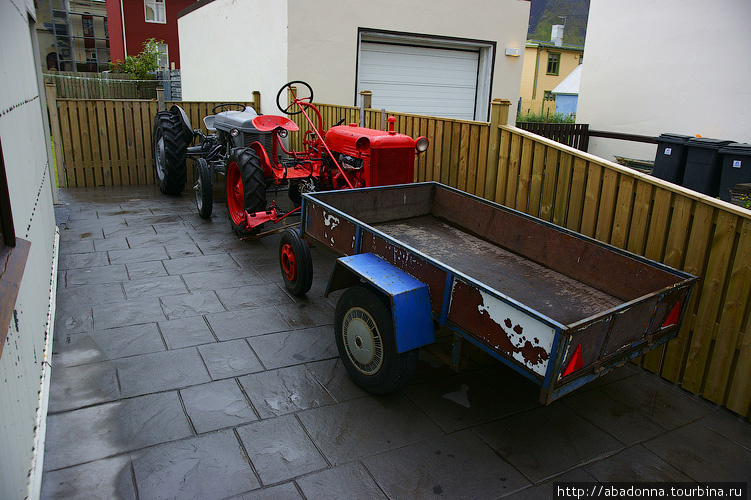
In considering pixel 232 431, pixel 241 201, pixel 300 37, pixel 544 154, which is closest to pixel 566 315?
pixel 544 154

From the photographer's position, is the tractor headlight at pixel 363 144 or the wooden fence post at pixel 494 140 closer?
the wooden fence post at pixel 494 140

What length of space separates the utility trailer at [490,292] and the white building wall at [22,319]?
176 centimetres

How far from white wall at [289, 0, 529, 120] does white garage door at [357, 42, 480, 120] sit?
1.24 feet

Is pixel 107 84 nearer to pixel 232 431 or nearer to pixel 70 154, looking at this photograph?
pixel 70 154

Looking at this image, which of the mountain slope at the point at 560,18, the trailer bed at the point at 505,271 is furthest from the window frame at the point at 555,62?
the mountain slope at the point at 560,18

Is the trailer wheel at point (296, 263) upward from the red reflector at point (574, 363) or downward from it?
downward

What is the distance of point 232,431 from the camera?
2990mm

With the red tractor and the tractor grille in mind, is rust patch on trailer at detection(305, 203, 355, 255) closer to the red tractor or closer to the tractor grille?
the red tractor

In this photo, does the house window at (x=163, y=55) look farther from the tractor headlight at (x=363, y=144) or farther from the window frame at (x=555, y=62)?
the window frame at (x=555, y=62)

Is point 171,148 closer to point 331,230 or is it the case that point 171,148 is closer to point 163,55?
point 331,230

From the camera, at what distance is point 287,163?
643 centimetres

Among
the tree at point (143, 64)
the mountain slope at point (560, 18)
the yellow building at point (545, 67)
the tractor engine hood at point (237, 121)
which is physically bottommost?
the tractor engine hood at point (237, 121)

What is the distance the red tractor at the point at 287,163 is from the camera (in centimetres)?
544

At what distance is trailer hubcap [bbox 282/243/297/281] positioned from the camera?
484 centimetres
